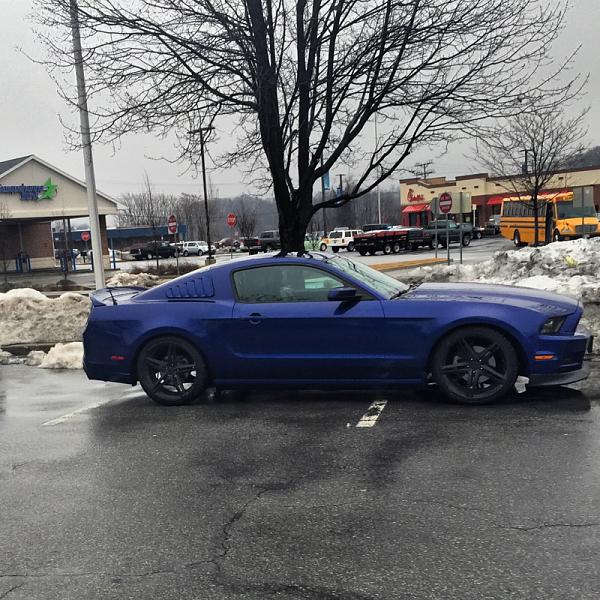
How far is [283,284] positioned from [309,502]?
278cm

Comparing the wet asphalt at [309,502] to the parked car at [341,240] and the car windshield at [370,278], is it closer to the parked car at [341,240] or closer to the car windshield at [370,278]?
the car windshield at [370,278]

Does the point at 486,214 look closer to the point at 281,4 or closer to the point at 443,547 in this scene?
the point at 281,4

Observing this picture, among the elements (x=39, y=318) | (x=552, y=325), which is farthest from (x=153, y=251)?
(x=552, y=325)

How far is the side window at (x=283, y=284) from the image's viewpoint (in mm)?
6242

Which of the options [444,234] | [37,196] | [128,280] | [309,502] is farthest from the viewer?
[444,234]

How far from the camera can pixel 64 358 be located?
31.3ft

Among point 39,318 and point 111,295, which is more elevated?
point 111,295

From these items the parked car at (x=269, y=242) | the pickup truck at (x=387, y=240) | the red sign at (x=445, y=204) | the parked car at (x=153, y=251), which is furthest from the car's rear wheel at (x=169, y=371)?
the parked car at (x=153, y=251)

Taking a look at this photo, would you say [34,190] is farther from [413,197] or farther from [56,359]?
[413,197]

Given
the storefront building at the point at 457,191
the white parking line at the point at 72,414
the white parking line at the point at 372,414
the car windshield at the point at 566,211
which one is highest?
the storefront building at the point at 457,191

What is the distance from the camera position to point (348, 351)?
6.00 metres

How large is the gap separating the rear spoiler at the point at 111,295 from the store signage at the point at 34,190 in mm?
31974

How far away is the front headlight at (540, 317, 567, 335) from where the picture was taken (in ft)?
18.9

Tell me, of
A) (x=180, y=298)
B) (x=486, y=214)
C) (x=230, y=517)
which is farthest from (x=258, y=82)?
(x=486, y=214)
